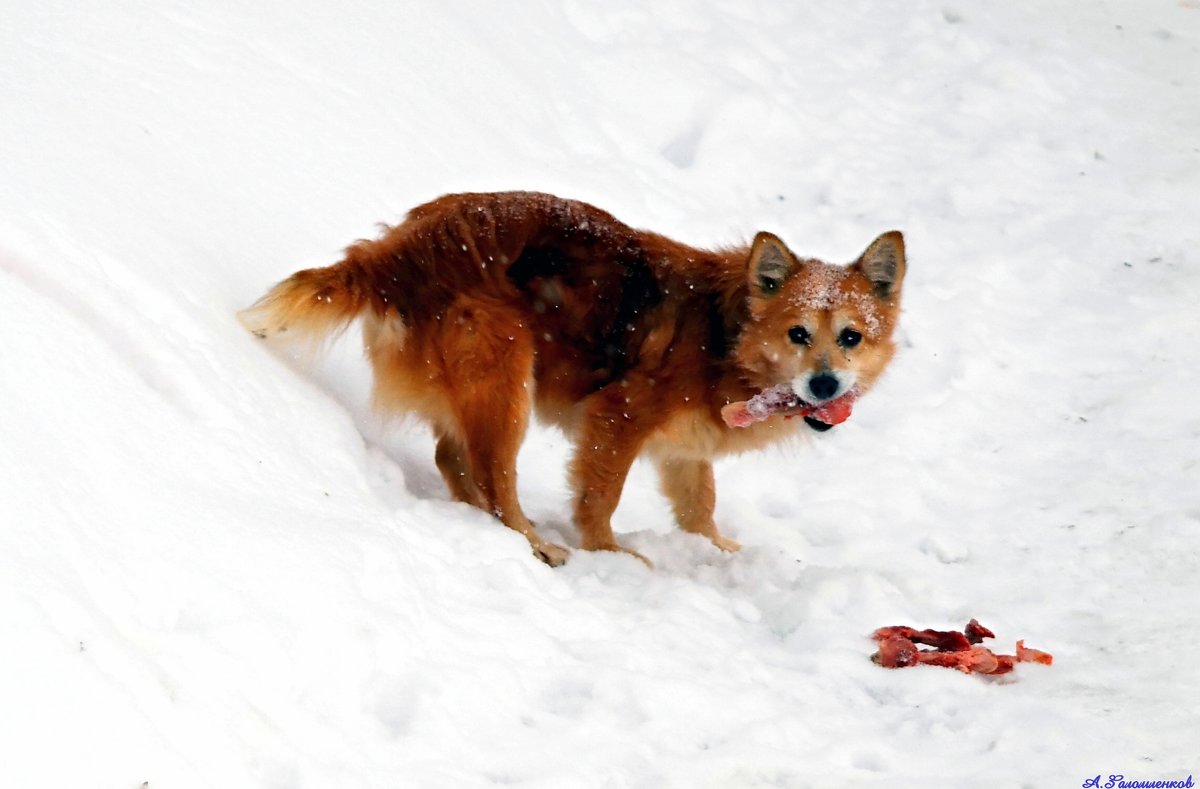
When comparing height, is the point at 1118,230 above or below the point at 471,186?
A: above

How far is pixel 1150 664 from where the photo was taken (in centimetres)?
421

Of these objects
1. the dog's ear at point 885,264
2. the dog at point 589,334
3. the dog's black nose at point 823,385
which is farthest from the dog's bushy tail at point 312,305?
the dog's ear at point 885,264

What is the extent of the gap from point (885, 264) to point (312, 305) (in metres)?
2.28

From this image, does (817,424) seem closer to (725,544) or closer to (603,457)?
(725,544)

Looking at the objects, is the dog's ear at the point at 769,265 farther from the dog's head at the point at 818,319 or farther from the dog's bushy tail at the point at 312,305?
the dog's bushy tail at the point at 312,305

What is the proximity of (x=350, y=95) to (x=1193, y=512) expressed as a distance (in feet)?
15.0

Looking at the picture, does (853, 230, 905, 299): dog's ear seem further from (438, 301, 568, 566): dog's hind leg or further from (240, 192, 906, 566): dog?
(438, 301, 568, 566): dog's hind leg

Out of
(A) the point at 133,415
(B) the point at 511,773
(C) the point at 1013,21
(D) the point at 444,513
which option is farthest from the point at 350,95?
(C) the point at 1013,21

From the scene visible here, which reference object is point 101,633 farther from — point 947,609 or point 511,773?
point 947,609

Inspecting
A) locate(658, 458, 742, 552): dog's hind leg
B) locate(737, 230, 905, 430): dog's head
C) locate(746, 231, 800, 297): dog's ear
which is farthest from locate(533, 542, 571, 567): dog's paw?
locate(746, 231, 800, 297): dog's ear

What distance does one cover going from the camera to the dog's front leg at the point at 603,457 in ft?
16.5

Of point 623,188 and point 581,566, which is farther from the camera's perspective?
point 623,188

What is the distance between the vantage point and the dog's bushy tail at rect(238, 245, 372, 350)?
439cm

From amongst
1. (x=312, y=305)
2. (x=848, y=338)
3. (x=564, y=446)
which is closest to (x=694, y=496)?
(x=564, y=446)
